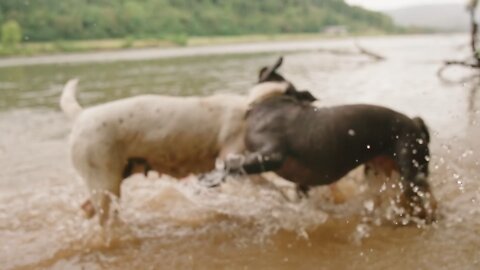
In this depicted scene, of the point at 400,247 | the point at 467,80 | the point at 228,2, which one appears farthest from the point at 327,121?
the point at 228,2

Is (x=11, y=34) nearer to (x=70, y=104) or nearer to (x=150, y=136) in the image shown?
(x=70, y=104)

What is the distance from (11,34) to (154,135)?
41.6m

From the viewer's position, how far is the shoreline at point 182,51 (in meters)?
37.6

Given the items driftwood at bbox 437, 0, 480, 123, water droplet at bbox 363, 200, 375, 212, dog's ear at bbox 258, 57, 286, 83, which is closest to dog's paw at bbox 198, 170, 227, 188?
dog's ear at bbox 258, 57, 286, 83

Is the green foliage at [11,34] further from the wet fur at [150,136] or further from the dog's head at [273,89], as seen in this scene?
the dog's head at [273,89]

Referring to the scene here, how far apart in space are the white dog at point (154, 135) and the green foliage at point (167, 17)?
44.7 metres

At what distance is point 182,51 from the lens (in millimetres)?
49156

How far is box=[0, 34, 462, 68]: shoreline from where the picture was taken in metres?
37.6

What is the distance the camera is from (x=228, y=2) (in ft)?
222

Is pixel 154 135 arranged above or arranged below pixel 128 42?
above

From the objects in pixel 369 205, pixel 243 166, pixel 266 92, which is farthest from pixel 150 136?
pixel 369 205

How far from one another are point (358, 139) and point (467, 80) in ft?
35.0

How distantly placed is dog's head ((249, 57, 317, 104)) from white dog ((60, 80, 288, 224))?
11 mm

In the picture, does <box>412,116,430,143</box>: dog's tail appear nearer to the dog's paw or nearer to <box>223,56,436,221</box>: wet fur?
<box>223,56,436,221</box>: wet fur
